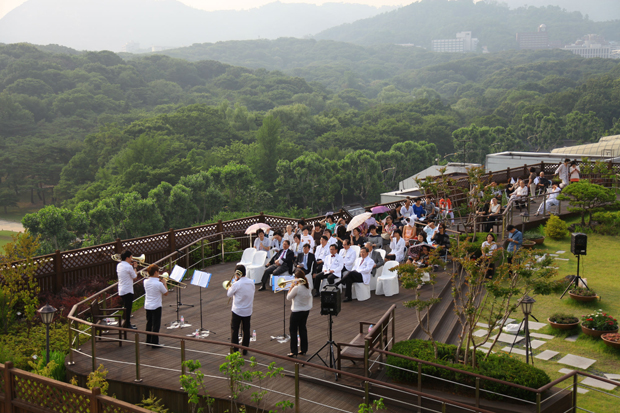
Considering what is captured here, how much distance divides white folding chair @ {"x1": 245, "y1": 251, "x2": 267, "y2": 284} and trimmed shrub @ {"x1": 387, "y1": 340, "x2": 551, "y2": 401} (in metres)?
5.63

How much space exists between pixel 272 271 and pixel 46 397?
645cm

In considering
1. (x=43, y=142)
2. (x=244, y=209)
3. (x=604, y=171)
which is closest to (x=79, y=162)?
(x=43, y=142)

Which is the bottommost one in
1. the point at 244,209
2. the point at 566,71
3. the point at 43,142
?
the point at 244,209

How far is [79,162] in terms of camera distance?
232 ft

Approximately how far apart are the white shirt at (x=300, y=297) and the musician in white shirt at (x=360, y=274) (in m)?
3.40

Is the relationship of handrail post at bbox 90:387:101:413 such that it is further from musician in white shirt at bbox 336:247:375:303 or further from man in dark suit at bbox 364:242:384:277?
man in dark suit at bbox 364:242:384:277

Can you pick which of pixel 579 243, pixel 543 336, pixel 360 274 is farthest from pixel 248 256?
pixel 579 243

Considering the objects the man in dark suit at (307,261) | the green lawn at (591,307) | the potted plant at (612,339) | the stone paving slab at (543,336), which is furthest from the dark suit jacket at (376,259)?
the potted plant at (612,339)

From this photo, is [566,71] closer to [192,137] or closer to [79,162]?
[192,137]

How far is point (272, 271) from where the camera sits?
1338cm

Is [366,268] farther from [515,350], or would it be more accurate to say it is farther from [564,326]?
[564,326]

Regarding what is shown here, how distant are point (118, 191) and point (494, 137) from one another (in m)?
52.2

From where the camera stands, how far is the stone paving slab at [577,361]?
9.64 meters

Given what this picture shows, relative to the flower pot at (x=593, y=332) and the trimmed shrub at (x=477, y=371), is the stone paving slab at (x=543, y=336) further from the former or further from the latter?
the trimmed shrub at (x=477, y=371)
